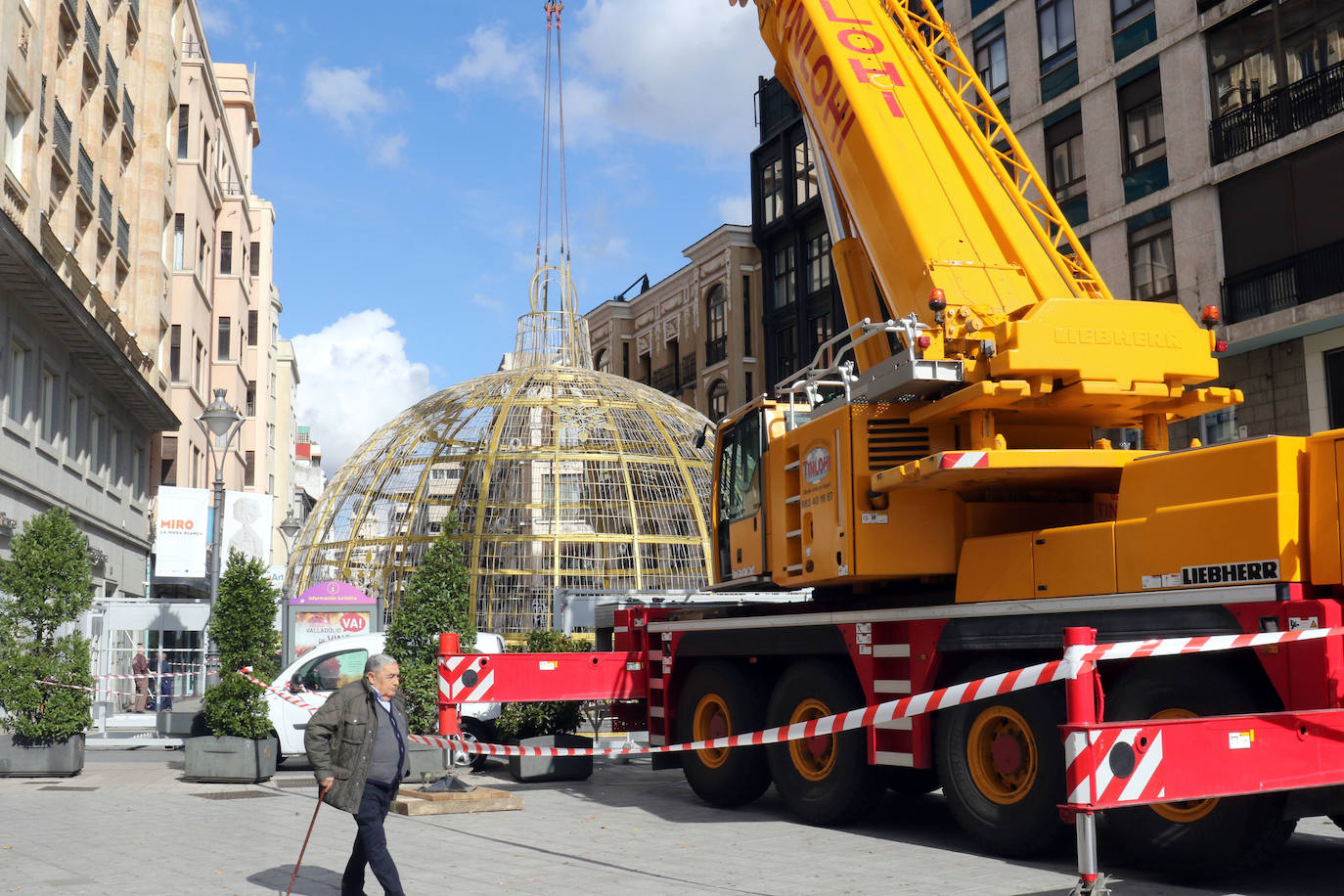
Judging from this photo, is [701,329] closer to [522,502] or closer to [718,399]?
[718,399]

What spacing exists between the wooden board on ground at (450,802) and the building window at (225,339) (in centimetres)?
4066

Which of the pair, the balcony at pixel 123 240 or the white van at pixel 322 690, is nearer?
the white van at pixel 322 690

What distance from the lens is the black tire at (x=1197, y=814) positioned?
7.75 m

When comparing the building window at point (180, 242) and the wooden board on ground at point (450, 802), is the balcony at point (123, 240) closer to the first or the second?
the building window at point (180, 242)

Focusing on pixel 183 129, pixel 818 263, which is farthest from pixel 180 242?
pixel 818 263

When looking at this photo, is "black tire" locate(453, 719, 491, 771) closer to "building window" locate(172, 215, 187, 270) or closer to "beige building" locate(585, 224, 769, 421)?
"building window" locate(172, 215, 187, 270)

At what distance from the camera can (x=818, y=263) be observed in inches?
1693

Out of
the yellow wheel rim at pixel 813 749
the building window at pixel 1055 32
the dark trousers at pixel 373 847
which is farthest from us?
the building window at pixel 1055 32

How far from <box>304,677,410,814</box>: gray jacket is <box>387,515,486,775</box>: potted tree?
8585mm

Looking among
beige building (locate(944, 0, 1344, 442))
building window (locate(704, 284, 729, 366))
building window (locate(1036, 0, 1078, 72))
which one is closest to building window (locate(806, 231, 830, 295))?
building window (locate(704, 284, 729, 366))

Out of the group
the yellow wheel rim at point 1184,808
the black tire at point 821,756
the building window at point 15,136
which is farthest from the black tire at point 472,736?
the building window at point 15,136

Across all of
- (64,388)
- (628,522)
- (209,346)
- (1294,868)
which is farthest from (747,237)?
(1294,868)

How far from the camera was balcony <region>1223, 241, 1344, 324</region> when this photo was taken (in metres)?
20.5

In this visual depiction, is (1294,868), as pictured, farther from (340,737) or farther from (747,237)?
(747,237)
